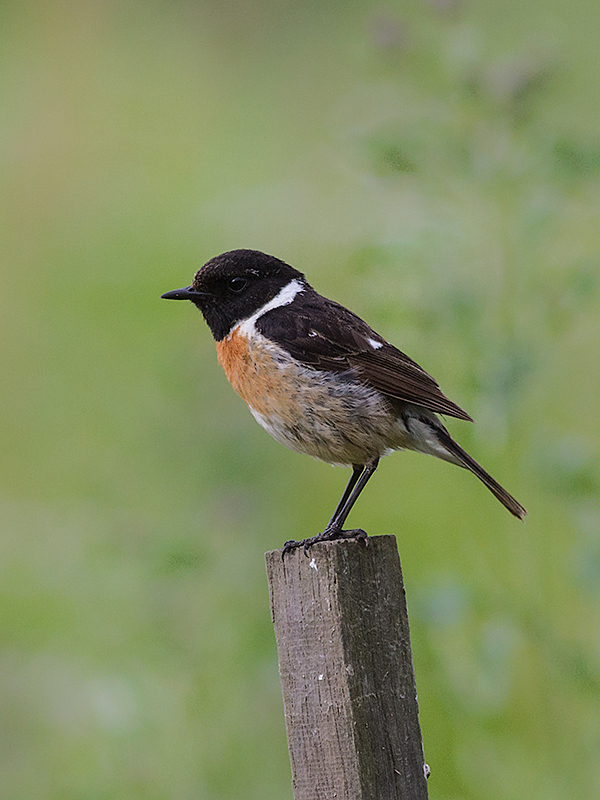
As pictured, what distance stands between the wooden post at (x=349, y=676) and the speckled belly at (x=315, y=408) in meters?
0.92

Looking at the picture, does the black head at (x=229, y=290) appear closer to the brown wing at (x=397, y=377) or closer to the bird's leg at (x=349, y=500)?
the brown wing at (x=397, y=377)

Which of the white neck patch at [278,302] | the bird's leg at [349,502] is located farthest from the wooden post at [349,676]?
the white neck patch at [278,302]

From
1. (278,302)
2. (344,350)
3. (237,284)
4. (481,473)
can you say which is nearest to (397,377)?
(344,350)

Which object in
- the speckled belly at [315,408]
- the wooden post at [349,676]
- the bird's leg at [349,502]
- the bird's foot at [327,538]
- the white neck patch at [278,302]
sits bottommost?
the wooden post at [349,676]

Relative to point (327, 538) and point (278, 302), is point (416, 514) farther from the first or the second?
point (327, 538)

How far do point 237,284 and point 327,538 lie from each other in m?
1.02

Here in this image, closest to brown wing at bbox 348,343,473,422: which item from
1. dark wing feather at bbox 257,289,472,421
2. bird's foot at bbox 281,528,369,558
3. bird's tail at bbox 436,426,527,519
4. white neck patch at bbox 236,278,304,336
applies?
dark wing feather at bbox 257,289,472,421

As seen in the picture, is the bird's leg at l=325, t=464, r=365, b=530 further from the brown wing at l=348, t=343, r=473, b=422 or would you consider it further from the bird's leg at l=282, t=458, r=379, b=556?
the brown wing at l=348, t=343, r=473, b=422

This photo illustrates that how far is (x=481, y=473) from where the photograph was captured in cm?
309

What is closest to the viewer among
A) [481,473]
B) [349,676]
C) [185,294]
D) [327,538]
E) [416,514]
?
[349,676]

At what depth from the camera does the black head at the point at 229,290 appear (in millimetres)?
3385

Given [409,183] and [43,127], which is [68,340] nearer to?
[43,127]

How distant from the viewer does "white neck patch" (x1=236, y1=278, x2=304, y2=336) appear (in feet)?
10.9

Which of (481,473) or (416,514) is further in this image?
(416,514)
